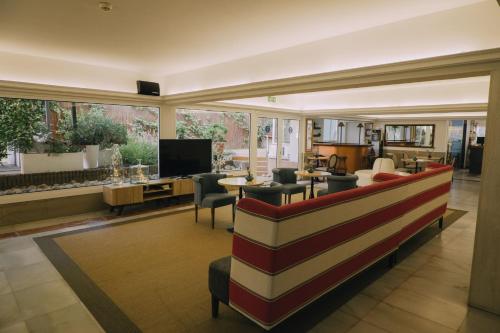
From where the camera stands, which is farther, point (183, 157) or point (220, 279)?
point (183, 157)

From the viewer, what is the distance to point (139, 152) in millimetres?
6941

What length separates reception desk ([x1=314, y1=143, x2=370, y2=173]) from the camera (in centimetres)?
1186

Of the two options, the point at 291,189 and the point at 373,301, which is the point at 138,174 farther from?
the point at 373,301

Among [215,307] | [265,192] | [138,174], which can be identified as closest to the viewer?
[215,307]

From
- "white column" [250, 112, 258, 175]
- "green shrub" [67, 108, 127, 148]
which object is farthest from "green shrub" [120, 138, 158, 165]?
"white column" [250, 112, 258, 175]

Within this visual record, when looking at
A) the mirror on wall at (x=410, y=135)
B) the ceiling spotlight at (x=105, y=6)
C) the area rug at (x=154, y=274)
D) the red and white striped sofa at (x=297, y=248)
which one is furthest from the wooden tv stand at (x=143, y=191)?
the mirror on wall at (x=410, y=135)

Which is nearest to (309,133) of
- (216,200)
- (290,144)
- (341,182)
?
(290,144)

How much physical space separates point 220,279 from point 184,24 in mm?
2802

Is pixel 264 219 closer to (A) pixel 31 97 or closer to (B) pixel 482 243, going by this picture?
(B) pixel 482 243

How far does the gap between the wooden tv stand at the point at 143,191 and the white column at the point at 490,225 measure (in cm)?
522

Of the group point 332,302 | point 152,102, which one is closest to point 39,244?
point 152,102

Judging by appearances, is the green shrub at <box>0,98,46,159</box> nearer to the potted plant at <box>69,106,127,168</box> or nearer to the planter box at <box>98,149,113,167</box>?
the potted plant at <box>69,106,127,168</box>

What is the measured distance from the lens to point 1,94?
16.2ft

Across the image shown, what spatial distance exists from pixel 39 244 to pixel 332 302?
13.2ft
